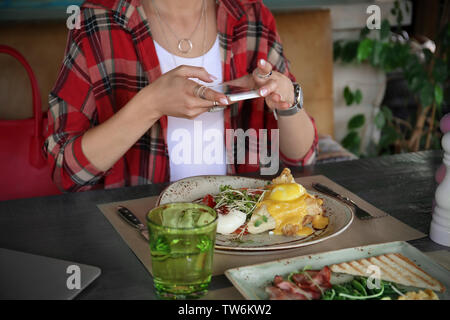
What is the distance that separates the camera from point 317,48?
251 centimetres

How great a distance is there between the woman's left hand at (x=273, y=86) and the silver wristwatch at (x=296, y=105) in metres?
0.02

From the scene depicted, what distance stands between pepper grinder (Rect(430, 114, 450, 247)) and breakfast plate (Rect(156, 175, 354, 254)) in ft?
0.50

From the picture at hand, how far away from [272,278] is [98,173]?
0.74 metres

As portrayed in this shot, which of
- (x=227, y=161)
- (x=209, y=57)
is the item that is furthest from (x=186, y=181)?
(x=209, y=57)

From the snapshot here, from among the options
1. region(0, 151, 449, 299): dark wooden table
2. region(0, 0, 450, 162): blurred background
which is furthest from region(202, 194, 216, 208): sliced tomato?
region(0, 0, 450, 162): blurred background

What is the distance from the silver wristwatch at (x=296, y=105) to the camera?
143 cm

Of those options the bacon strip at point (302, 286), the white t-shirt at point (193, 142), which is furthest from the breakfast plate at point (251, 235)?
the white t-shirt at point (193, 142)

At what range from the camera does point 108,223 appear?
3.53 ft

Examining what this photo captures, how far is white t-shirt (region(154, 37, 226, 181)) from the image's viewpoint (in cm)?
158

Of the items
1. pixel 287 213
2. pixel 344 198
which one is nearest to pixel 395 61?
pixel 344 198

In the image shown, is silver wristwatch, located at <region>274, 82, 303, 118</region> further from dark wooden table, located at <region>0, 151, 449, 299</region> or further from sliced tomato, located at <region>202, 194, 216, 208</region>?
sliced tomato, located at <region>202, 194, 216, 208</region>

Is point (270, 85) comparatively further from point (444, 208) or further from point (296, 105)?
point (444, 208)

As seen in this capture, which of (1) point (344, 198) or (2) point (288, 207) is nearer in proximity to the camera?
(2) point (288, 207)

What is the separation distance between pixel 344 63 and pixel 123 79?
1.65 metres
